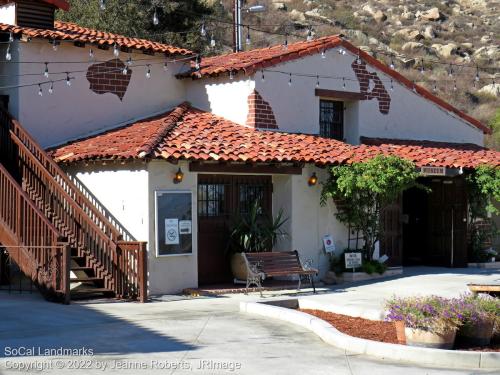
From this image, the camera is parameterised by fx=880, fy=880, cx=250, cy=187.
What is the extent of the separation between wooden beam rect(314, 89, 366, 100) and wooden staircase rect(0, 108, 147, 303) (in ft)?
20.8

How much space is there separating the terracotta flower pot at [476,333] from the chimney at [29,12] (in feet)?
43.5

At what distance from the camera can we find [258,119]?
19984 millimetres

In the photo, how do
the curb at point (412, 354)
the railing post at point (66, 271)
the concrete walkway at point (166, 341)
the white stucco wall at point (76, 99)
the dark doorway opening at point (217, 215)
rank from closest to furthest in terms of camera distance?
the concrete walkway at point (166, 341) < the curb at point (412, 354) < the railing post at point (66, 271) < the dark doorway opening at point (217, 215) < the white stucco wall at point (76, 99)

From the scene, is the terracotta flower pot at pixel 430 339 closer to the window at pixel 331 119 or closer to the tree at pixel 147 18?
the window at pixel 331 119

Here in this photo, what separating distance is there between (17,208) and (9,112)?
10.7 ft

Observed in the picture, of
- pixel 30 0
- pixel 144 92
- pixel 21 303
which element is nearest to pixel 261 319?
pixel 21 303

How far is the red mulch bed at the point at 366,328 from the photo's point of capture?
1136cm

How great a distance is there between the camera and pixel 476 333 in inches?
434

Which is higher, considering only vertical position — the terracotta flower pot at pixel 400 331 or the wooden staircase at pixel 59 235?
the wooden staircase at pixel 59 235

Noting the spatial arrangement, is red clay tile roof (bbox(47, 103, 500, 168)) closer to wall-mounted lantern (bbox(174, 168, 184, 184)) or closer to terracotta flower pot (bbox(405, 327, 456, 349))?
wall-mounted lantern (bbox(174, 168, 184, 184))

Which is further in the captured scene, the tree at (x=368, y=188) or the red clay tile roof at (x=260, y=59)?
the red clay tile roof at (x=260, y=59)

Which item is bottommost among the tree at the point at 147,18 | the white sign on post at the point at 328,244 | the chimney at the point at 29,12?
the white sign on post at the point at 328,244

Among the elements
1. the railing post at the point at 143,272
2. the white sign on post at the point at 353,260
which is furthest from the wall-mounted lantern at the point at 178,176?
the white sign on post at the point at 353,260

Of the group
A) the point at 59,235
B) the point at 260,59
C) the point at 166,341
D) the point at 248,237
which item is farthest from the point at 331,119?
the point at 166,341
